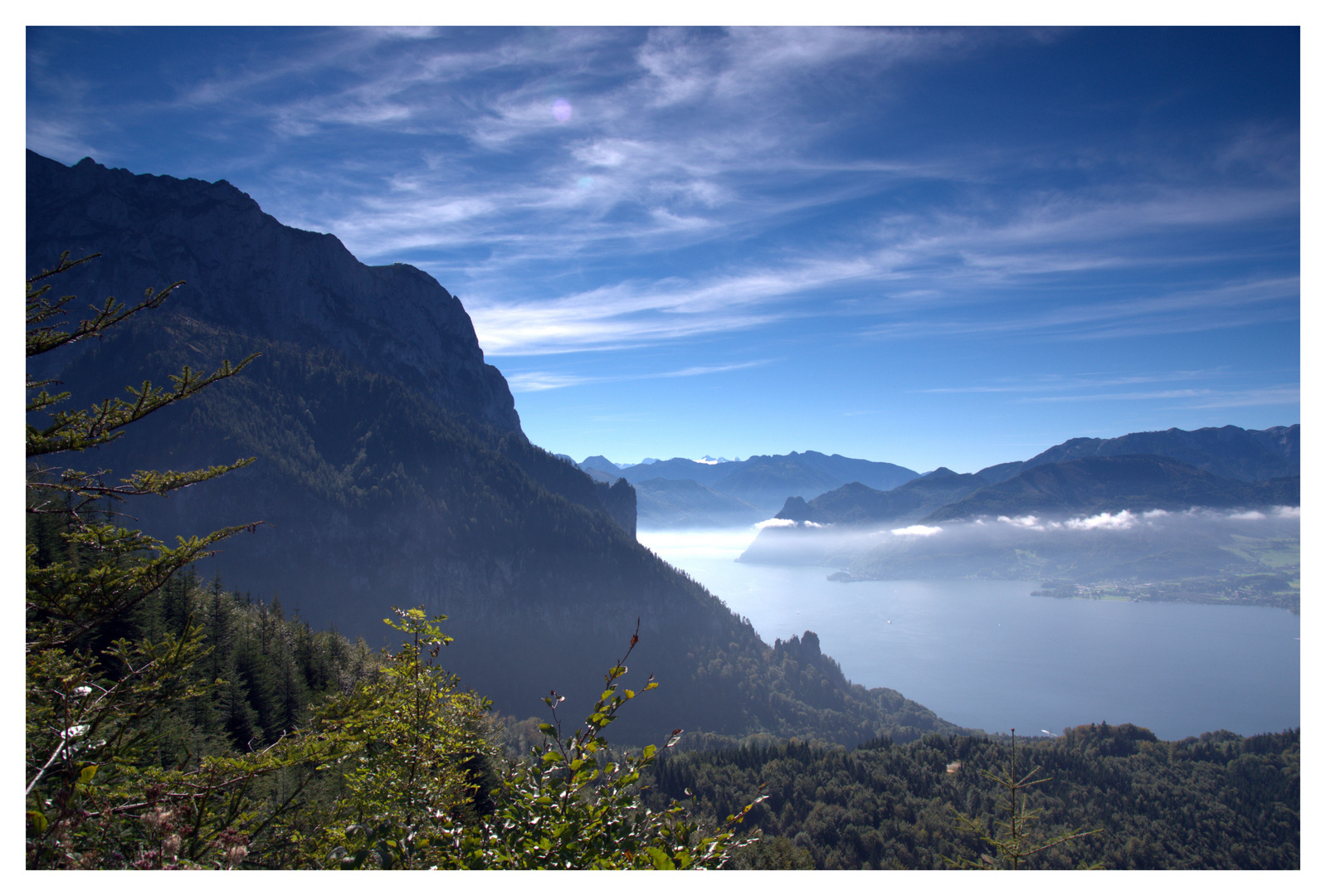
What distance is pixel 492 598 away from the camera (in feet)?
561

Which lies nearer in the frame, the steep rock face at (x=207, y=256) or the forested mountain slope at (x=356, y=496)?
the forested mountain slope at (x=356, y=496)

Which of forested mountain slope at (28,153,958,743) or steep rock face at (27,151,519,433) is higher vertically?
steep rock face at (27,151,519,433)

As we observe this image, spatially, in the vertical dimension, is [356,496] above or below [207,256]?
below

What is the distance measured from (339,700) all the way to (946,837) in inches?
2726

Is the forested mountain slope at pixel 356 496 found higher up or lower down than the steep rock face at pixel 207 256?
lower down

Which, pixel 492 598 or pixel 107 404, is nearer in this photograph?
pixel 107 404

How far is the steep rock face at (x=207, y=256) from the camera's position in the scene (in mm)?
149625

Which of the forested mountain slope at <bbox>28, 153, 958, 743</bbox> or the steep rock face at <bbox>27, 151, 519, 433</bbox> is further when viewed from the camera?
the steep rock face at <bbox>27, 151, 519, 433</bbox>

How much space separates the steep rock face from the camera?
150m

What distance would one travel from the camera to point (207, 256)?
168 meters

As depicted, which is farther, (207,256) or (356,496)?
(207,256)

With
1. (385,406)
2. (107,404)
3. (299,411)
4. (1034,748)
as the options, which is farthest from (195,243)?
(1034,748)
